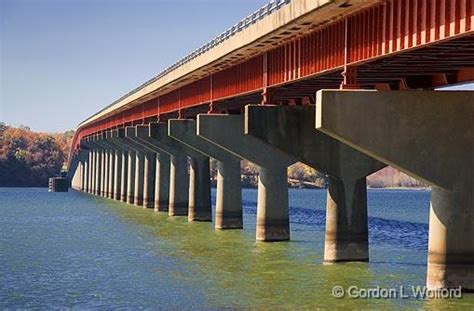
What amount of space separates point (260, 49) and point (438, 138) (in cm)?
1491

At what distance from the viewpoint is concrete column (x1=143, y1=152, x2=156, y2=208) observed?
354 ft

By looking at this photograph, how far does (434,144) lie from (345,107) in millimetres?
3449

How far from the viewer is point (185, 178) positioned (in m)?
90.6

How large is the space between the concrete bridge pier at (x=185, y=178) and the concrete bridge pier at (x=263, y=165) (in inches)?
818

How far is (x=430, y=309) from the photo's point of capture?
32.8 meters

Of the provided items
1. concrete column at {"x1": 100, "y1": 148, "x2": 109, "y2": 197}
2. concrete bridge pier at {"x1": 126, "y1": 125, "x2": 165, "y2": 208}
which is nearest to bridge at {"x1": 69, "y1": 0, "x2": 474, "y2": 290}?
concrete bridge pier at {"x1": 126, "y1": 125, "x2": 165, "y2": 208}

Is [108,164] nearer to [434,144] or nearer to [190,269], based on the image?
[190,269]

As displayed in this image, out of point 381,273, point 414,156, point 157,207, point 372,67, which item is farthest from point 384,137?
point 157,207

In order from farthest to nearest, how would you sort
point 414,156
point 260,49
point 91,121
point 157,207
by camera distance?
point 91,121
point 157,207
point 260,49
point 414,156

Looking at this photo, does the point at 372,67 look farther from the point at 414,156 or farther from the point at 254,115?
the point at 254,115

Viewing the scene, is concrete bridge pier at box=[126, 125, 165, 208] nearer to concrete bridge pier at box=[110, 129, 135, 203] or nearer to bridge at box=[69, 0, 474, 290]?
concrete bridge pier at box=[110, 129, 135, 203]

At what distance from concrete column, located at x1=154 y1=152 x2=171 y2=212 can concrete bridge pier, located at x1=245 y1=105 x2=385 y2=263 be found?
1996 inches

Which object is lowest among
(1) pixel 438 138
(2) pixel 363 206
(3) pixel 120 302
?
(3) pixel 120 302

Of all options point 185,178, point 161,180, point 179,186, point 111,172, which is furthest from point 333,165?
point 111,172
